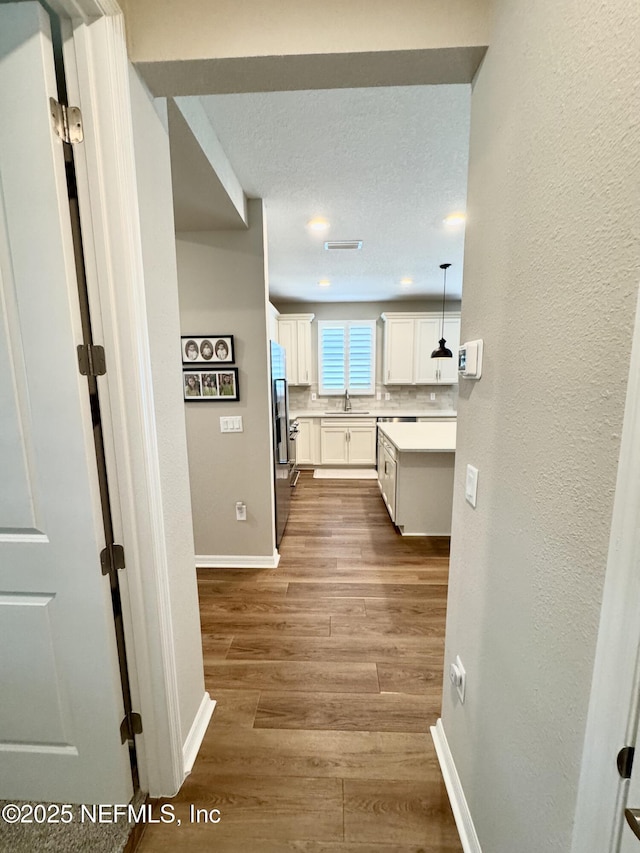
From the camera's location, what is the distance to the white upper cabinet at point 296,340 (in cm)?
555

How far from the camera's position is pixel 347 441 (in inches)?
218

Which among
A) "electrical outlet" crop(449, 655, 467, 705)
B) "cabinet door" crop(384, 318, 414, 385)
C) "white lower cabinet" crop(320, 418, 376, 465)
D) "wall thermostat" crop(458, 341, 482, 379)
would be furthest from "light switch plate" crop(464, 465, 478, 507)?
"cabinet door" crop(384, 318, 414, 385)

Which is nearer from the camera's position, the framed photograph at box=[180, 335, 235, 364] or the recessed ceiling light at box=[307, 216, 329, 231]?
the framed photograph at box=[180, 335, 235, 364]

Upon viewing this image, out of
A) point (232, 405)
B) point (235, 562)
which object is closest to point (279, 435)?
point (232, 405)

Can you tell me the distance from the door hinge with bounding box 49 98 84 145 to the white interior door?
0.02 meters

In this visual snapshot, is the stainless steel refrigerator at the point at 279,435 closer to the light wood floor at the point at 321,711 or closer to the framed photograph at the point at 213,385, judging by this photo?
the framed photograph at the point at 213,385

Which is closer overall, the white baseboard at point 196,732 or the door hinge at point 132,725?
the door hinge at point 132,725

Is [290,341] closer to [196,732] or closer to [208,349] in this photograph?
[208,349]

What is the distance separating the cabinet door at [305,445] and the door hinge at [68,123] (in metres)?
4.68

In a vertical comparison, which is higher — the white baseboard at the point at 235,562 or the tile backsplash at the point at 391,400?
the tile backsplash at the point at 391,400

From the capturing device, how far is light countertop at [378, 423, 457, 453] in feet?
10.2

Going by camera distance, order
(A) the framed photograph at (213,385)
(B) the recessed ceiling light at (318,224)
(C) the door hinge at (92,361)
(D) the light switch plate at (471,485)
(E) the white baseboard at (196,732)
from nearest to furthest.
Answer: (C) the door hinge at (92,361) < (D) the light switch plate at (471,485) < (E) the white baseboard at (196,732) < (A) the framed photograph at (213,385) < (B) the recessed ceiling light at (318,224)

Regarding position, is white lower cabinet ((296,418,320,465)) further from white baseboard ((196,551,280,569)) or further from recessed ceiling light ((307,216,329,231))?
recessed ceiling light ((307,216,329,231))

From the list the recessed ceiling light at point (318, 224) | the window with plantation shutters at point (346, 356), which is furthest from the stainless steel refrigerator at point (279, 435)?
the window with plantation shutters at point (346, 356)
